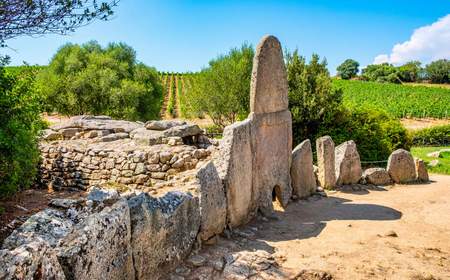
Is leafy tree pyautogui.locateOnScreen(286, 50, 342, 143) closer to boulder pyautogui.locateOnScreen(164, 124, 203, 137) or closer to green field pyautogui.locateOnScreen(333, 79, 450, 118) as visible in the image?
boulder pyautogui.locateOnScreen(164, 124, 203, 137)

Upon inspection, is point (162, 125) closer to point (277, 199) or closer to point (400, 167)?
point (277, 199)

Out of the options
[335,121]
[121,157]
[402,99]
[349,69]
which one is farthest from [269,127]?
[349,69]

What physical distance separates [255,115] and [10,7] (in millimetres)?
5033

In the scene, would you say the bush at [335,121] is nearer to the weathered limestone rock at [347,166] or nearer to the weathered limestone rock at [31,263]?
the weathered limestone rock at [347,166]

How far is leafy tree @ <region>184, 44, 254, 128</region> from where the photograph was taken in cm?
2681

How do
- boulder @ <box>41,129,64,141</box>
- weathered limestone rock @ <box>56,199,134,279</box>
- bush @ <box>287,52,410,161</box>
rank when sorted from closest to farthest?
1. weathered limestone rock @ <box>56,199,134,279</box>
2. boulder @ <box>41,129,64,141</box>
3. bush @ <box>287,52,410,161</box>

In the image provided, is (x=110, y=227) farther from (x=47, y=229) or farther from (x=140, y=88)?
(x=140, y=88)

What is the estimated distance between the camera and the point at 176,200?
216 inches

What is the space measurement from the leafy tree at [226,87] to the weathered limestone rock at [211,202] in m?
19.1

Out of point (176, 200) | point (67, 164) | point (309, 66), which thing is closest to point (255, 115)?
point (176, 200)

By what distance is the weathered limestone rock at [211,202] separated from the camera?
613cm

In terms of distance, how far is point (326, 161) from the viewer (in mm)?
10938

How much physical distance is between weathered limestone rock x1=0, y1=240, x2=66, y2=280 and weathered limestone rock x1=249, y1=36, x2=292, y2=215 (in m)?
5.48

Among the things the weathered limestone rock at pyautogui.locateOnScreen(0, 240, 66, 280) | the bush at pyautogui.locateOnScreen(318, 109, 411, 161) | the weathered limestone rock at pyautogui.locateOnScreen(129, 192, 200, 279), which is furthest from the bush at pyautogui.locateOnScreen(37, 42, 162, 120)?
the weathered limestone rock at pyautogui.locateOnScreen(0, 240, 66, 280)
